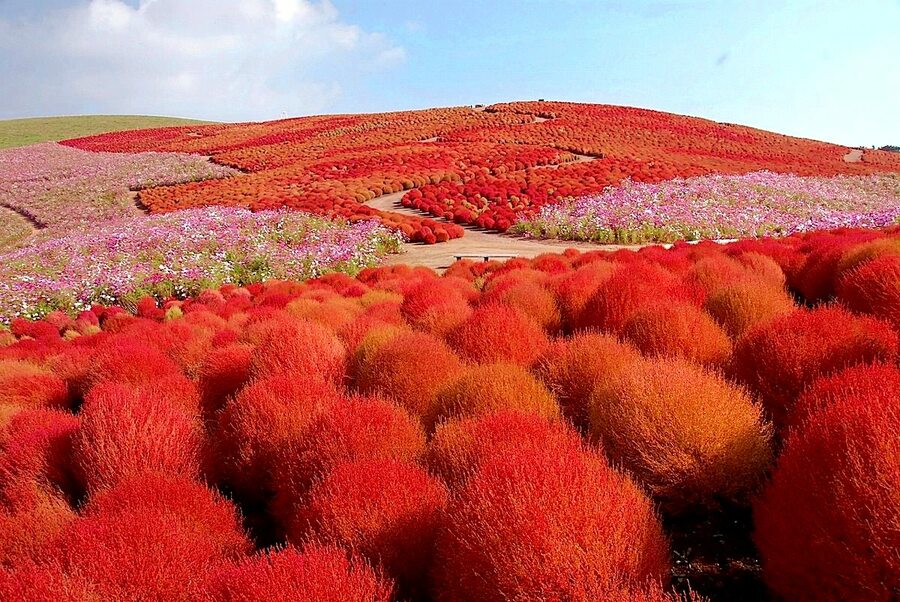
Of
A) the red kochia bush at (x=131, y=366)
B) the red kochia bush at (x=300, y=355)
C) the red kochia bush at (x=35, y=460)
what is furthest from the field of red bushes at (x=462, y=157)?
the red kochia bush at (x=35, y=460)

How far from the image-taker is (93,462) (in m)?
4.01

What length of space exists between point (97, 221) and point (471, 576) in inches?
1150

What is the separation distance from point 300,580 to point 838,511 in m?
2.09

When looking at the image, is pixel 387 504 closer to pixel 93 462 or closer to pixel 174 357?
pixel 93 462

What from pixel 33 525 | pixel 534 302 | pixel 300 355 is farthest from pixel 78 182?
pixel 33 525

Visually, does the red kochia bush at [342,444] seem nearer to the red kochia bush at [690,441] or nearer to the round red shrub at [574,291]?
the red kochia bush at [690,441]

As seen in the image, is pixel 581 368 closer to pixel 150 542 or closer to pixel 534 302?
pixel 534 302

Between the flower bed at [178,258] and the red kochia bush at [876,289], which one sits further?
the flower bed at [178,258]

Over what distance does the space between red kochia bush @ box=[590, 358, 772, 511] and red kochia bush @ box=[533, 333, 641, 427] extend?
67cm

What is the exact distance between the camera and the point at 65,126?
3041 inches

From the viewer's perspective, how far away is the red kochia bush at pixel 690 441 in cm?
318

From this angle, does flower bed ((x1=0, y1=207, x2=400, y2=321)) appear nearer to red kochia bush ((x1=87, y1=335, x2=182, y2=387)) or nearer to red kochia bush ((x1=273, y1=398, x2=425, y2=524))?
red kochia bush ((x1=87, y1=335, x2=182, y2=387))

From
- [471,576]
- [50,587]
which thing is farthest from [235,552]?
[471,576]

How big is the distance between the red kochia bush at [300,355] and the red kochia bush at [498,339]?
1.08m
